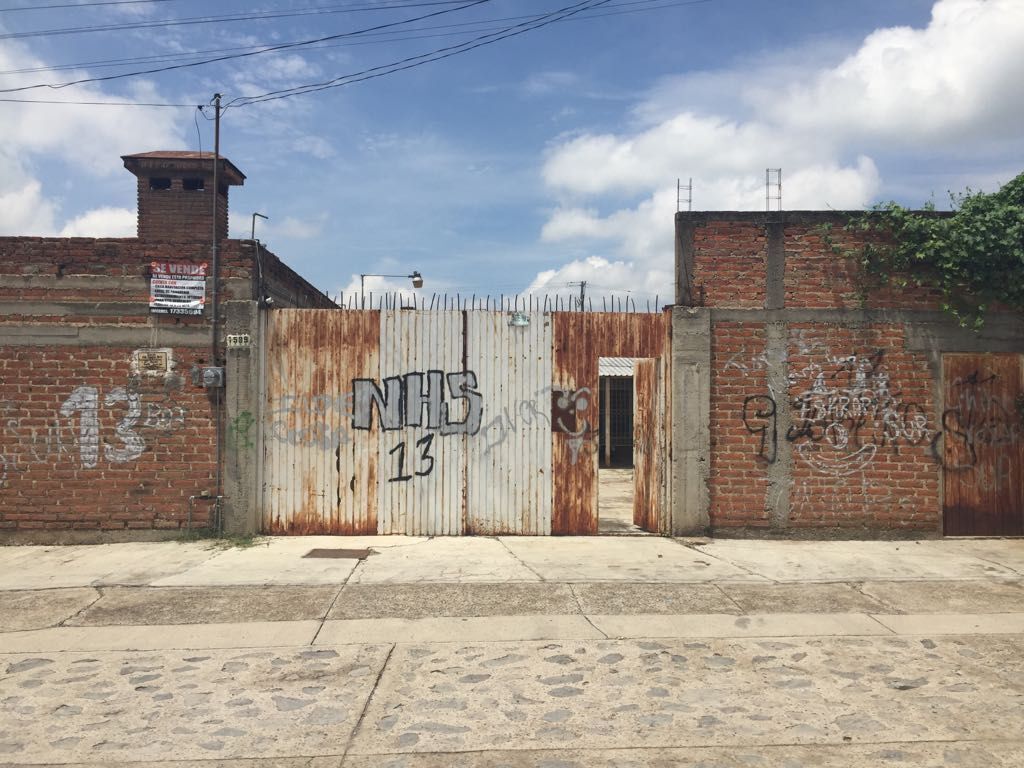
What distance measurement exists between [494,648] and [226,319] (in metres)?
5.36

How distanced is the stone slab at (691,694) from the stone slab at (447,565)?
1.68 m

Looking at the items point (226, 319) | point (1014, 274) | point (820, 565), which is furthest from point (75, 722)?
point (1014, 274)

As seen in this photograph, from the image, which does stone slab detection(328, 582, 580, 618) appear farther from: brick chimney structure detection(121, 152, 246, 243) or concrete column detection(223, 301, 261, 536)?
brick chimney structure detection(121, 152, 246, 243)

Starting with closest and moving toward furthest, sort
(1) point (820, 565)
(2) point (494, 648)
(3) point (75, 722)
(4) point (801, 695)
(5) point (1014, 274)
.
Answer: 1. (3) point (75, 722)
2. (4) point (801, 695)
3. (2) point (494, 648)
4. (1) point (820, 565)
5. (5) point (1014, 274)

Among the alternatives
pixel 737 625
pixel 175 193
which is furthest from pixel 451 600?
pixel 175 193

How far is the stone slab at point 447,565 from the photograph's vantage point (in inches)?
271

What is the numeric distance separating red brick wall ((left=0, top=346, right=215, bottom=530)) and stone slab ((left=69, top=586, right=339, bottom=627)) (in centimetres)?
202

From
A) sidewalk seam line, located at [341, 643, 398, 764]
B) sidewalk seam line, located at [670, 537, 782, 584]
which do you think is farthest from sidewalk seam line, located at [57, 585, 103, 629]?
sidewalk seam line, located at [670, 537, 782, 584]

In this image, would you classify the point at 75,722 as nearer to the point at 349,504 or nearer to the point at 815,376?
the point at 349,504

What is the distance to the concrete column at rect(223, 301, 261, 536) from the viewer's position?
27.7 feet

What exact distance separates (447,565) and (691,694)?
3452 mm

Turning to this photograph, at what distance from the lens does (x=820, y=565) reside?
750cm

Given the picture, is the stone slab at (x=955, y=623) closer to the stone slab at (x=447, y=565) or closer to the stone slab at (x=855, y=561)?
the stone slab at (x=855, y=561)

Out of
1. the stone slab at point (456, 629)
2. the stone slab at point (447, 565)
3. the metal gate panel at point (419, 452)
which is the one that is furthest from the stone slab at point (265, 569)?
the stone slab at point (456, 629)
